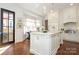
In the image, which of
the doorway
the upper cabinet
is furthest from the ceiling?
the doorway

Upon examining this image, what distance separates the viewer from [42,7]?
227 cm

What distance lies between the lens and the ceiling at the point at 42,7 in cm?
225

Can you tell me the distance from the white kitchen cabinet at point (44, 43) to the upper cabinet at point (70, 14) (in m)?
0.43

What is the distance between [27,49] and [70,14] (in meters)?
1.12

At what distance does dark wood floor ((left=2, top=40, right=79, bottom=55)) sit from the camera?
2.26 meters

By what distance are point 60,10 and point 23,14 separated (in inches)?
29.6

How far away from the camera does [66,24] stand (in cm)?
231

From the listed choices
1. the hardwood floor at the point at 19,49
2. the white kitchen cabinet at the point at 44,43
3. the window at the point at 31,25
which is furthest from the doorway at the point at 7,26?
the white kitchen cabinet at the point at 44,43

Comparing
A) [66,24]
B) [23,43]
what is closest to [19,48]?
[23,43]

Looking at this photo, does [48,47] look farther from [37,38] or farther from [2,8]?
[2,8]

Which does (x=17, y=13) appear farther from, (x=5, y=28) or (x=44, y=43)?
(x=44, y=43)

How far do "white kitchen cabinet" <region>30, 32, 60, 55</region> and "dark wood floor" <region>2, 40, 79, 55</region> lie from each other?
101mm

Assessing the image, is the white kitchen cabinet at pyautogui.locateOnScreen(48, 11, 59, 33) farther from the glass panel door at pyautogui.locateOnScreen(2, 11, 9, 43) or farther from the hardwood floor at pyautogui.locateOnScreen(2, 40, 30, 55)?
the glass panel door at pyautogui.locateOnScreen(2, 11, 9, 43)

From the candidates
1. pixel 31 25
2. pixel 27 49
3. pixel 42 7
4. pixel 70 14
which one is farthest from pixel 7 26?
pixel 70 14
